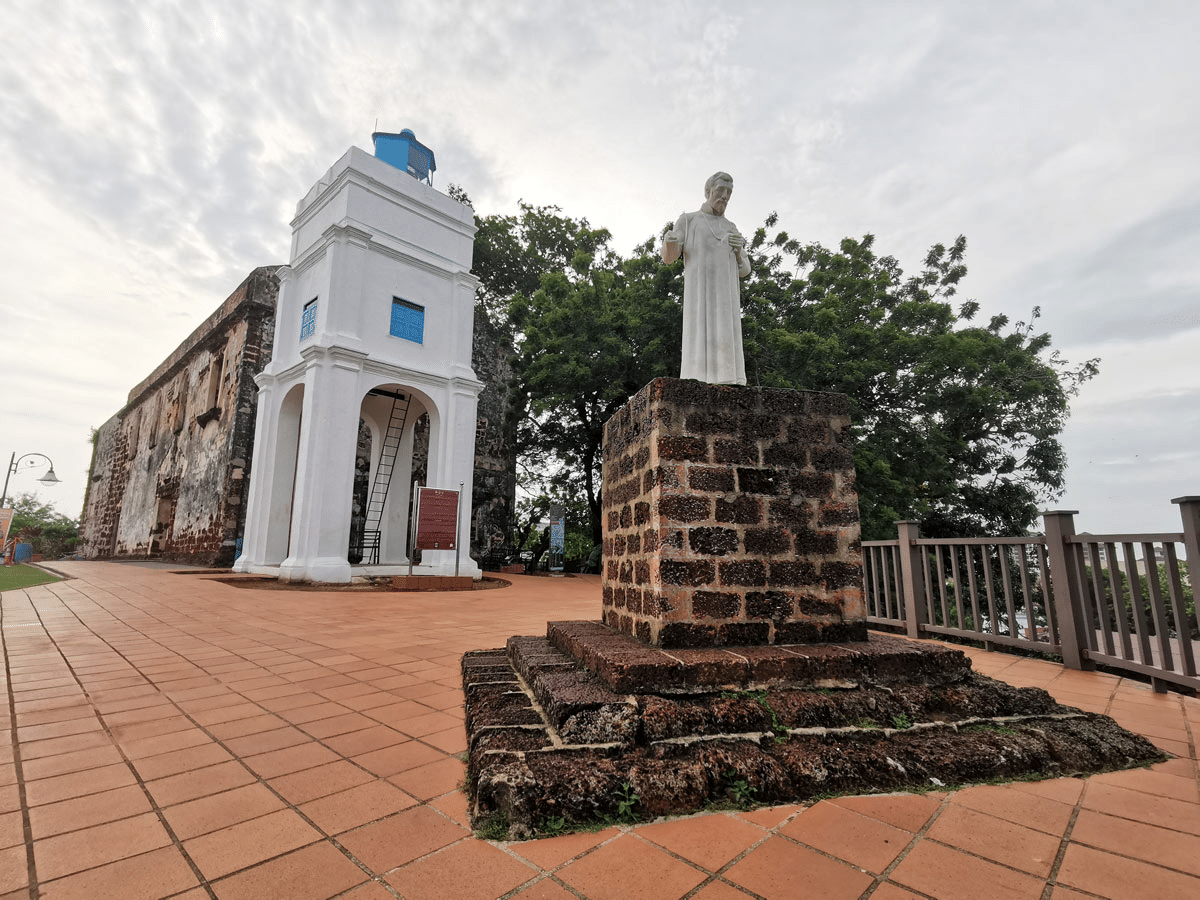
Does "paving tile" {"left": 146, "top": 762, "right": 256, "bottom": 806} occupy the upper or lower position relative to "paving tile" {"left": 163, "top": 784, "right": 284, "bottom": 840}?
upper

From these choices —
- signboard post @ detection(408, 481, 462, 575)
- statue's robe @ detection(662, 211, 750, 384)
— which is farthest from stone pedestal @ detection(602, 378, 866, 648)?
signboard post @ detection(408, 481, 462, 575)

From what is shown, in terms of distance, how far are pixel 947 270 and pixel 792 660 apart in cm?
1636

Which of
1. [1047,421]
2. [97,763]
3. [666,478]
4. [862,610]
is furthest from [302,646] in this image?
[1047,421]

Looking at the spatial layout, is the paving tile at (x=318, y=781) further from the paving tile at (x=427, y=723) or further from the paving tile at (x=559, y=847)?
the paving tile at (x=559, y=847)

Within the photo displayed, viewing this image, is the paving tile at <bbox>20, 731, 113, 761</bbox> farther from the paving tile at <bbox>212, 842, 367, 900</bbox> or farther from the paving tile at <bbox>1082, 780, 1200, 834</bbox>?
the paving tile at <bbox>1082, 780, 1200, 834</bbox>

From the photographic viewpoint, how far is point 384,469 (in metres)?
12.1

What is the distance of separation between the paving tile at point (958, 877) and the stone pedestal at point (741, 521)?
1.11 meters

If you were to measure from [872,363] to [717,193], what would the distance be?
1020 cm

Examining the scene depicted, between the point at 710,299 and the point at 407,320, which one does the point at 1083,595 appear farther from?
the point at 407,320

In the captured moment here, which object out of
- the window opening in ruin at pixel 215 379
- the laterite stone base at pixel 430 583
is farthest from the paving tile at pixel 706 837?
the window opening in ruin at pixel 215 379

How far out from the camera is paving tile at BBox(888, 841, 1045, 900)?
1299 mm

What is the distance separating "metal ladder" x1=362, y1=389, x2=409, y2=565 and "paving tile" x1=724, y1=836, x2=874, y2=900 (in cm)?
1139

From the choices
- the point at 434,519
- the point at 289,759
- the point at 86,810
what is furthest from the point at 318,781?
the point at 434,519

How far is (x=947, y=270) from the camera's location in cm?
1509
